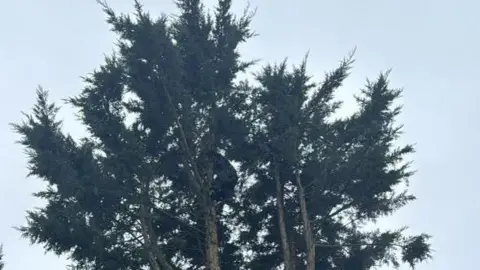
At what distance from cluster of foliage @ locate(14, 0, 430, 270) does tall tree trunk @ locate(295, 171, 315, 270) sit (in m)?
0.03

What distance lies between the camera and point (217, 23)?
22422mm

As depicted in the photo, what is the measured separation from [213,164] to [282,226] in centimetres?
292

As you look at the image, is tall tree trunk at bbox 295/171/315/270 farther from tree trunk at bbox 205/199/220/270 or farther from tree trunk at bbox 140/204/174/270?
tree trunk at bbox 140/204/174/270

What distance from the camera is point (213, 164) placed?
20203 millimetres

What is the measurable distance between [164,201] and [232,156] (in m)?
2.65

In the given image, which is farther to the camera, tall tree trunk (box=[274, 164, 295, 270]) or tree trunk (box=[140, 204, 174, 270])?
tall tree trunk (box=[274, 164, 295, 270])

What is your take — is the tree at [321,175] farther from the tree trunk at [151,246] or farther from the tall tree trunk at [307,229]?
the tree trunk at [151,246]

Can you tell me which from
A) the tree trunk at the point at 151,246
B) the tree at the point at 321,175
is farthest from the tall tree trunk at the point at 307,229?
the tree trunk at the point at 151,246

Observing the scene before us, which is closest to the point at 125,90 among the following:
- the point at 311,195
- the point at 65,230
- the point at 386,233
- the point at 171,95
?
the point at 171,95

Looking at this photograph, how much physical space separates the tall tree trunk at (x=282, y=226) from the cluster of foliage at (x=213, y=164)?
0.17ft

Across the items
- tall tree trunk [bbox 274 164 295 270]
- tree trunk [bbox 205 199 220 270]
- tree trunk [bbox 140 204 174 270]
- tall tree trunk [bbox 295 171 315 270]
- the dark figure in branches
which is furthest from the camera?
the dark figure in branches

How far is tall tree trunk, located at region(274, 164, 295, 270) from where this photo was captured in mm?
19344

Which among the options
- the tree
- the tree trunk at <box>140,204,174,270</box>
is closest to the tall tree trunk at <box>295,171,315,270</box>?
the tree

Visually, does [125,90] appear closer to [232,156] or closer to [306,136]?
[232,156]
